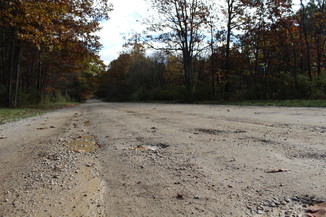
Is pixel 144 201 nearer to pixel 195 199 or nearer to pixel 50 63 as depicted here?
pixel 195 199

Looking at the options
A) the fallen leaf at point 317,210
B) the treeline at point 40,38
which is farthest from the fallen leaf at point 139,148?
the treeline at point 40,38

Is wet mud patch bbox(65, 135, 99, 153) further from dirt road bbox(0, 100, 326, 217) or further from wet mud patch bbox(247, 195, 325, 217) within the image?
wet mud patch bbox(247, 195, 325, 217)

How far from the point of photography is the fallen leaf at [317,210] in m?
1.40

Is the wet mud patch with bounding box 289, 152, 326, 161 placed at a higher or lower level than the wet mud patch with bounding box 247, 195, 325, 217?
higher

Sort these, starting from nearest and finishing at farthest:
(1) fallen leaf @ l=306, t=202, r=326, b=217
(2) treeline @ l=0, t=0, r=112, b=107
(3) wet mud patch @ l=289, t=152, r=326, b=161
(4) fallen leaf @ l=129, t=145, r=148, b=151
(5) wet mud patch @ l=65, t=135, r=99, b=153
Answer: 1. (1) fallen leaf @ l=306, t=202, r=326, b=217
2. (3) wet mud patch @ l=289, t=152, r=326, b=161
3. (4) fallen leaf @ l=129, t=145, r=148, b=151
4. (5) wet mud patch @ l=65, t=135, r=99, b=153
5. (2) treeline @ l=0, t=0, r=112, b=107

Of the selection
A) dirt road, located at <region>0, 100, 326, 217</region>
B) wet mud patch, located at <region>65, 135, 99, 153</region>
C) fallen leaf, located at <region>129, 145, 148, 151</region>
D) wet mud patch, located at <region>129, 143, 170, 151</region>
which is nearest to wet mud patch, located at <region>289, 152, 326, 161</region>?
dirt road, located at <region>0, 100, 326, 217</region>

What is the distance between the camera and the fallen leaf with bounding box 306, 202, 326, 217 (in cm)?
140

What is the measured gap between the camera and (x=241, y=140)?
341cm

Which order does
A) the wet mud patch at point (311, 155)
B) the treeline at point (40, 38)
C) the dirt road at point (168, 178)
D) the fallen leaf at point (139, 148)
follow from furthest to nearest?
1. the treeline at point (40, 38)
2. the fallen leaf at point (139, 148)
3. the wet mud patch at point (311, 155)
4. the dirt road at point (168, 178)

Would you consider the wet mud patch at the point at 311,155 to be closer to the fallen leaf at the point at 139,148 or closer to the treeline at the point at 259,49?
the fallen leaf at the point at 139,148

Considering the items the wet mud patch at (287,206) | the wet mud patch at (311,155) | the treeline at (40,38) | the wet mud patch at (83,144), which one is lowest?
the wet mud patch at (83,144)

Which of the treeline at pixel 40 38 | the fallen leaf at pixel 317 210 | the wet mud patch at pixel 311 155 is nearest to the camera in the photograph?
the fallen leaf at pixel 317 210

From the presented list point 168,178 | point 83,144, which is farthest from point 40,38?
point 168,178

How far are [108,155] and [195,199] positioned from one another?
59.3 inches
